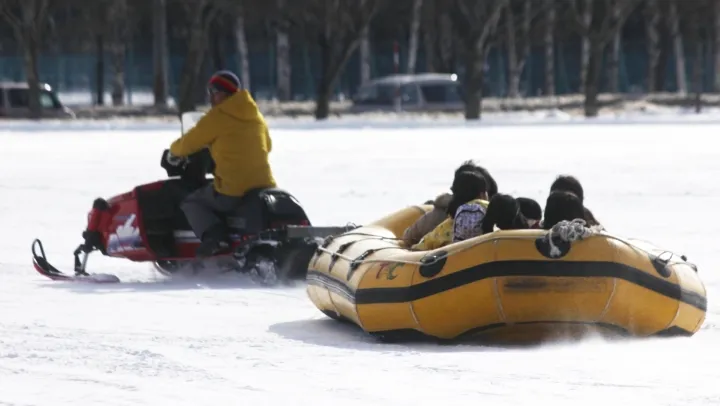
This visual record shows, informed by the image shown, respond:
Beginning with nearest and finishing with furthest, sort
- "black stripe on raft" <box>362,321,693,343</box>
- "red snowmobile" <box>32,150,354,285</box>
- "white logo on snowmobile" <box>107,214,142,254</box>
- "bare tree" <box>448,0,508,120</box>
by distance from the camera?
"black stripe on raft" <box>362,321,693,343</box>, "red snowmobile" <box>32,150,354,285</box>, "white logo on snowmobile" <box>107,214,142,254</box>, "bare tree" <box>448,0,508,120</box>

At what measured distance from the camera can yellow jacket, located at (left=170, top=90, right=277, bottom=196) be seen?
39.4ft

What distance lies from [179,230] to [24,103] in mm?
32429

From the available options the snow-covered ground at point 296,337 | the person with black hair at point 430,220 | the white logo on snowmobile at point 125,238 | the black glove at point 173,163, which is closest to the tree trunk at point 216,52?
the snow-covered ground at point 296,337

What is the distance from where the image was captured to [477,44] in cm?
4309

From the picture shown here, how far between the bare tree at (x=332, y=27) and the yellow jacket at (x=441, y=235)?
105ft

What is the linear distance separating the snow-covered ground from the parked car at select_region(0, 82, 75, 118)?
20.7 metres

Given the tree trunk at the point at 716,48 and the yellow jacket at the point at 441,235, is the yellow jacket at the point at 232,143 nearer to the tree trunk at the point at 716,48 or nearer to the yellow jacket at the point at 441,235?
the yellow jacket at the point at 441,235

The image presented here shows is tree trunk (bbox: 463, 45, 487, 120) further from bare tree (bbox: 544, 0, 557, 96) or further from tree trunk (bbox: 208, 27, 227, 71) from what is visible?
bare tree (bbox: 544, 0, 557, 96)

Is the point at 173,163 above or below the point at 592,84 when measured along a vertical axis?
above

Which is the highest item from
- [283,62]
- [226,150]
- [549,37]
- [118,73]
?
[549,37]

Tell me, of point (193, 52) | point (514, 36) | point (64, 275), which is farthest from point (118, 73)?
point (64, 275)

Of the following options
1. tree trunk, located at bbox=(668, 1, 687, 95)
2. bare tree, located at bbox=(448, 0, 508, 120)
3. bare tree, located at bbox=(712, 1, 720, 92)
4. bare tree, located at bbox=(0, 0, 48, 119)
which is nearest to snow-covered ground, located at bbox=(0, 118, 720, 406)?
bare tree, located at bbox=(448, 0, 508, 120)

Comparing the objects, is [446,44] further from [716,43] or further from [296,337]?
[296,337]

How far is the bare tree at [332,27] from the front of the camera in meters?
41.9
